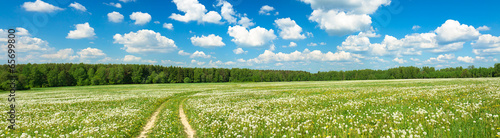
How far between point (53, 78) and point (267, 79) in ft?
393

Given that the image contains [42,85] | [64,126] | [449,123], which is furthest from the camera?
[42,85]

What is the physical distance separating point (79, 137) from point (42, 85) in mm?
124045

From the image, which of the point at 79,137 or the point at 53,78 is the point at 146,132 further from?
the point at 53,78

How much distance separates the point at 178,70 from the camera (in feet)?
420

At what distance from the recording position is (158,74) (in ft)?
407

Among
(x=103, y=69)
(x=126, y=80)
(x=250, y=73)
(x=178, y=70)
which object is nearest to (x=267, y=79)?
(x=250, y=73)

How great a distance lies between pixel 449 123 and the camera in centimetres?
682

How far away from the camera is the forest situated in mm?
96125

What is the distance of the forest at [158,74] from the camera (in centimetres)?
9612

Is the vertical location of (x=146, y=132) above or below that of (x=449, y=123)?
below

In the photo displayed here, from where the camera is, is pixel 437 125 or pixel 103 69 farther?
pixel 103 69

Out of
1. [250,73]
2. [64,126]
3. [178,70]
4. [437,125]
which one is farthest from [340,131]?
[250,73]

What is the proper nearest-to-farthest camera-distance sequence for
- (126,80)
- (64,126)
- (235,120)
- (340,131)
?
(340,131) → (235,120) → (64,126) → (126,80)

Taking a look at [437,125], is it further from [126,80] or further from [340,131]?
[126,80]
